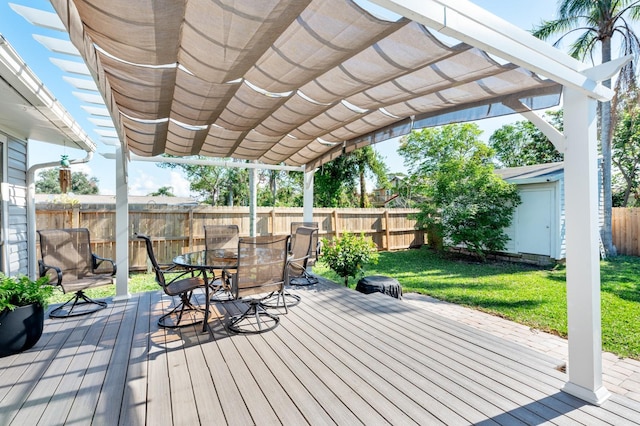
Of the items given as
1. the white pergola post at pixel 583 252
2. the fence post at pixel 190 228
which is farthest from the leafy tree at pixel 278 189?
the white pergola post at pixel 583 252

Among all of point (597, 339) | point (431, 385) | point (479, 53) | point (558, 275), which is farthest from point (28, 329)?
point (558, 275)

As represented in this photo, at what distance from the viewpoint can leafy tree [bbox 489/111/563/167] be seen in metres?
17.2

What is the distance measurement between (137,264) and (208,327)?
180 inches

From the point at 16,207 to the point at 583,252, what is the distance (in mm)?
6646

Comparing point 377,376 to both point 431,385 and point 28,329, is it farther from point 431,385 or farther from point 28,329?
point 28,329

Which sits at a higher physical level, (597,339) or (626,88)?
(626,88)

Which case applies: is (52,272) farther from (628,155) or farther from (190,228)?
(628,155)

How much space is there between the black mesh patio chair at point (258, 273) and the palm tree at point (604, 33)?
34.5 ft

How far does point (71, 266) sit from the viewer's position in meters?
4.14

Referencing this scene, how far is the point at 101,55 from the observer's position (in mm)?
2297

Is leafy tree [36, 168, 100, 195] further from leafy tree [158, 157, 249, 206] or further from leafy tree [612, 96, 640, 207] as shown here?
leafy tree [612, 96, 640, 207]

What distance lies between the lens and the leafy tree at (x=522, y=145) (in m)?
17.2

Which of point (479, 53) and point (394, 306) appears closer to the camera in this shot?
point (479, 53)

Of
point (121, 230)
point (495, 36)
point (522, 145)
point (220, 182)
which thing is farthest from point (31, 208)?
Answer: point (522, 145)
